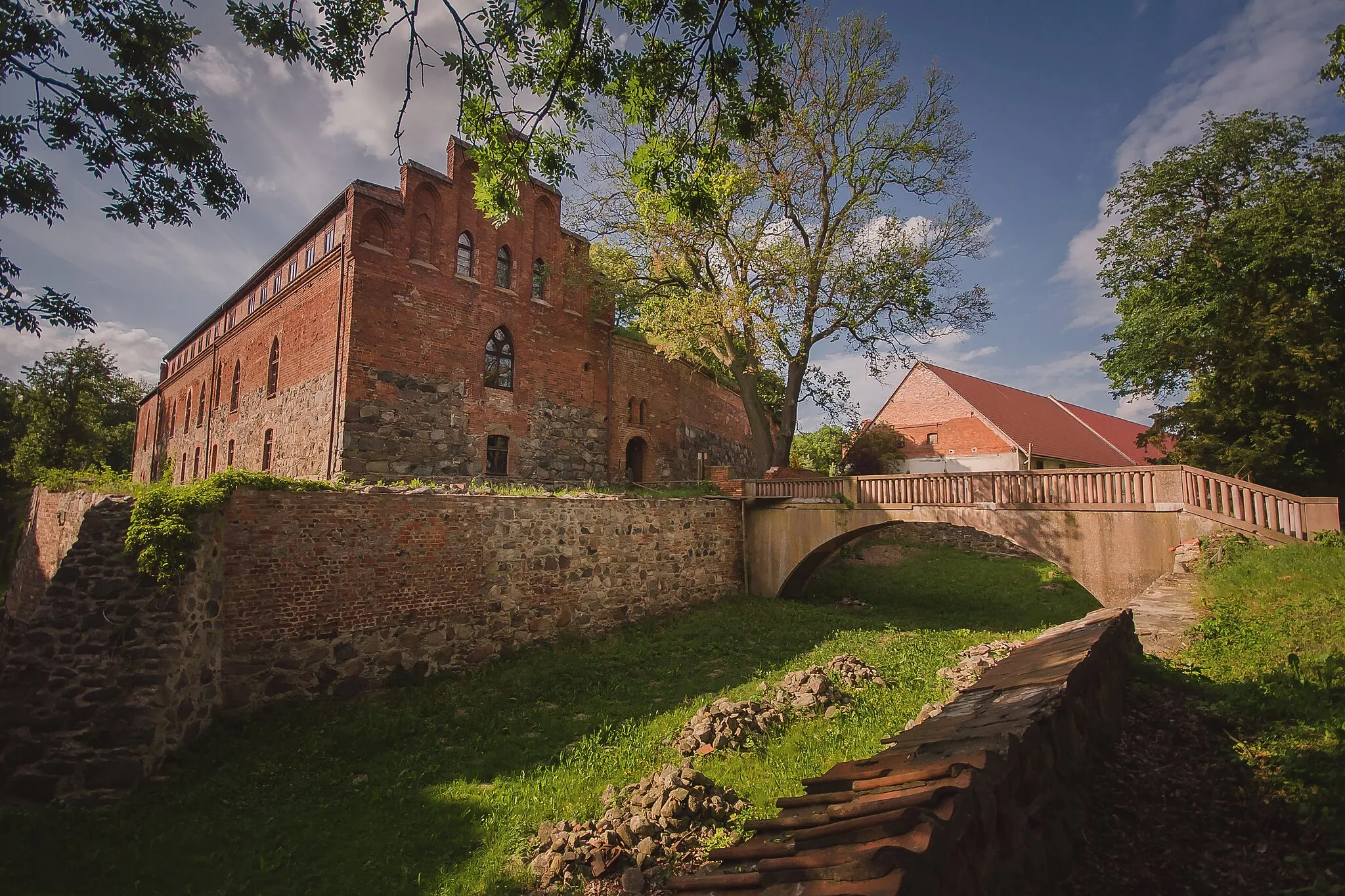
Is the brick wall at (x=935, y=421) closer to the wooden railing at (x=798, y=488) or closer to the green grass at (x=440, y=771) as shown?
the wooden railing at (x=798, y=488)

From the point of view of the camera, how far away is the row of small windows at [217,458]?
19672 mm

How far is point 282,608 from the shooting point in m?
9.41

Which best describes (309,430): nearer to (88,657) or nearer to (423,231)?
(423,231)

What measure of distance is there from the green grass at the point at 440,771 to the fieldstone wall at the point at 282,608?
0.50 m

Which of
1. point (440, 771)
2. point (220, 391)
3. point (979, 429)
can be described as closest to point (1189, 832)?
point (440, 771)

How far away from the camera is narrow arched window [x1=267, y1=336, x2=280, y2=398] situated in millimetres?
20016

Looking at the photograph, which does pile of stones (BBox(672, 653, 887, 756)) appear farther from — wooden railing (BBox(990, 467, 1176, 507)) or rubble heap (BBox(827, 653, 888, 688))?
wooden railing (BBox(990, 467, 1176, 507))

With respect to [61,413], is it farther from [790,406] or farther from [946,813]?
[946,813]

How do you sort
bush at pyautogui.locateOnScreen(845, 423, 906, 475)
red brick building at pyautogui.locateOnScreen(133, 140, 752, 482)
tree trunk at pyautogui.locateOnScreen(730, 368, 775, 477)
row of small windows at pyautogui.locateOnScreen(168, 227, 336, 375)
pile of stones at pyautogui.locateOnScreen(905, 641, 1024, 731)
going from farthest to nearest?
1. bush at pyautogui.locateOnScreen(845, 423, 906, 475)
2. tree trunk at pyautogui.locateOnScreen(730, 368, 775, 477)
3. row of small windows at pyautogui.locateOnScreen(168, 227, 336, 375)
4. red brick building at pyautogui.locateOnScreen(133, 140, 752, 482)
5. pile of stones at pyautogui.locateOnScreen(905, 641, 1024, 731)

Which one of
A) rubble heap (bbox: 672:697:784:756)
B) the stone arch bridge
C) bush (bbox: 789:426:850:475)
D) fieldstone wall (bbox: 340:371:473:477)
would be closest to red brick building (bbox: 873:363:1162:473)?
bush (bbox: 789:426:850:475)

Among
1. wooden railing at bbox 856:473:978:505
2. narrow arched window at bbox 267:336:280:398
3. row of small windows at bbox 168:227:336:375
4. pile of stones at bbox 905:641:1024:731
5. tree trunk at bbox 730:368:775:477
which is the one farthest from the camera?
tree trunk at bbox 730:368:775:477

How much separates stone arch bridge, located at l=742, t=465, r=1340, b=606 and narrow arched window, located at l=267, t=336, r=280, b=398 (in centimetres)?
1621

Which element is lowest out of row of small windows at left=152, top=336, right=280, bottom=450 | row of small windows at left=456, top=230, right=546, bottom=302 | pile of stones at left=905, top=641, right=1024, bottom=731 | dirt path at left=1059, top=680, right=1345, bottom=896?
pile of stones at left=905, top=641, right=1024, bottom=731

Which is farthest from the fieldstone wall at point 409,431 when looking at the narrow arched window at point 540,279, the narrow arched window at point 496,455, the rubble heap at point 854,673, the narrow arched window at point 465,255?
the rubble heap at point 854,673
